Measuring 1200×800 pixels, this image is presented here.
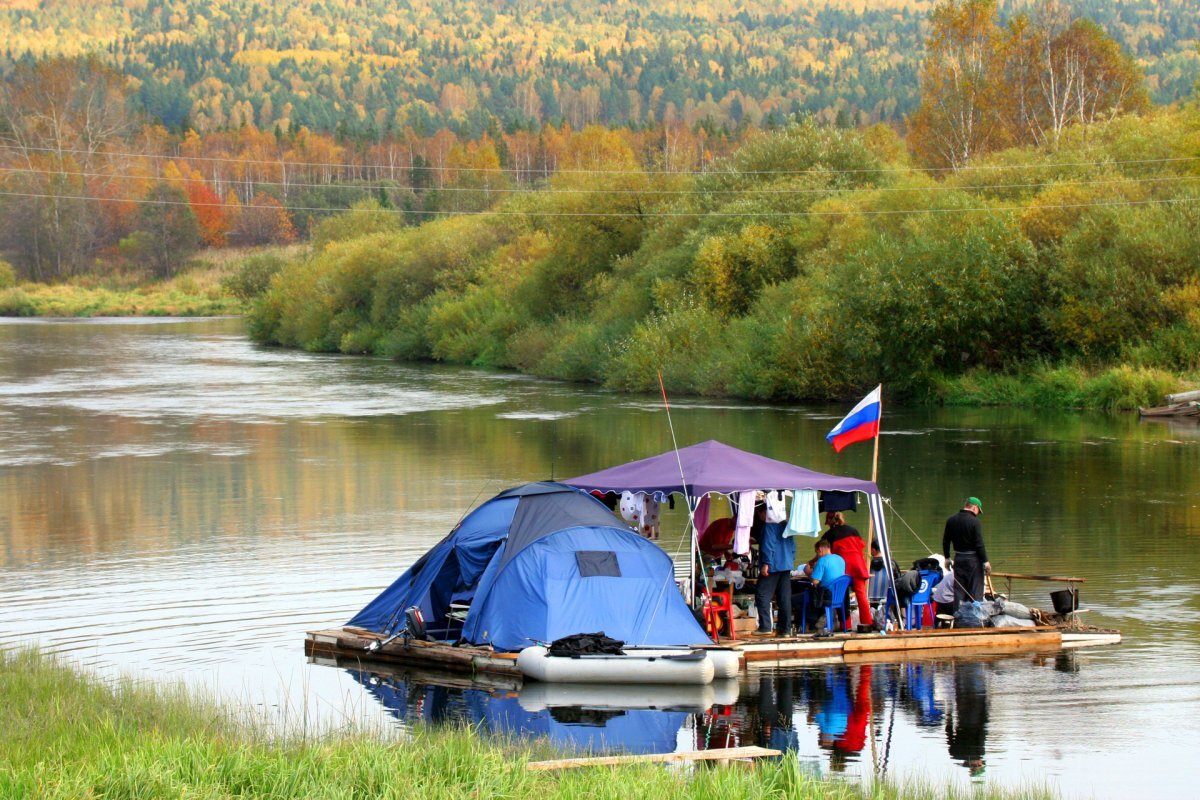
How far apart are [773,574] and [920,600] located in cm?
198

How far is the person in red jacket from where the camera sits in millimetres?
18453

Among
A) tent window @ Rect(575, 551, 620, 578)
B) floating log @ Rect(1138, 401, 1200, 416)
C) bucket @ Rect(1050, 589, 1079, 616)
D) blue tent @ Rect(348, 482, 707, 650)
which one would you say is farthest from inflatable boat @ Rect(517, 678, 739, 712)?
floating log @ Rect(1138, 401, 1200, 416)

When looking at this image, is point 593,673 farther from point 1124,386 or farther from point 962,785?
point 1124,386

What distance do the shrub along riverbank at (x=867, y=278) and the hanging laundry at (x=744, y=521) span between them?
32032 millimetres

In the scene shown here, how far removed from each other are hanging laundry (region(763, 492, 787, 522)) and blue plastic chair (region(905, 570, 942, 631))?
6.91 ft

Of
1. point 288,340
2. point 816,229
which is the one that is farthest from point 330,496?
point 288,340

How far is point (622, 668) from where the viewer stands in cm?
1655

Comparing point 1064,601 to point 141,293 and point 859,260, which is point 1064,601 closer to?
point 859,260

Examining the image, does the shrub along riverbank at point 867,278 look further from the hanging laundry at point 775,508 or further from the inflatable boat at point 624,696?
the inflatable boat at point 624,696

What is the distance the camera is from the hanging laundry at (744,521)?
18.1m

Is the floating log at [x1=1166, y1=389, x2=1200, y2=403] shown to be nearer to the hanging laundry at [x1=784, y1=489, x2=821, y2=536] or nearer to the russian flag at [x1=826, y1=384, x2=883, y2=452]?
the russian flag at [x1=826, y1=384, x2=883, y2=452]

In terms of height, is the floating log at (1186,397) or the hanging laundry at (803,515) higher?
the hanging laundry at (803,515)

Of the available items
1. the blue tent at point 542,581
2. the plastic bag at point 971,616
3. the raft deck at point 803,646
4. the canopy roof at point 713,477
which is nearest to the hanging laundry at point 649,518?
the canopy roof at point 713,477

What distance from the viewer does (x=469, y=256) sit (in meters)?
83.3
